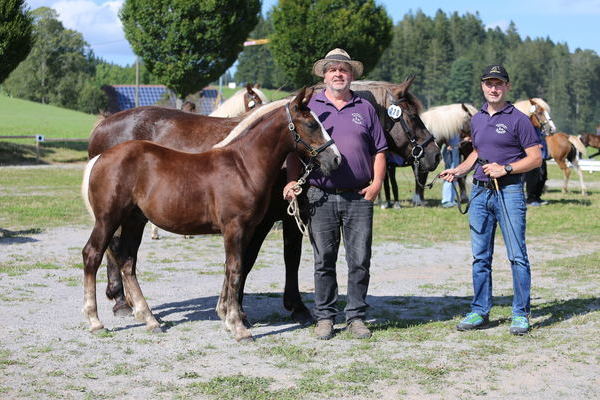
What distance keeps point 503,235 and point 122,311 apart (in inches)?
141

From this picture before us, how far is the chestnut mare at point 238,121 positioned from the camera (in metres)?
6.94

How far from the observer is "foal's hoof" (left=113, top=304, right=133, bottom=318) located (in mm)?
Answer: 7160

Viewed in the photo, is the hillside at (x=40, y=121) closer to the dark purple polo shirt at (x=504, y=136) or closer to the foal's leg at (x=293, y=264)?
the foal's leg at (x=293, y=264)

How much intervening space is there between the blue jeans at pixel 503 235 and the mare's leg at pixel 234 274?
2026 mm

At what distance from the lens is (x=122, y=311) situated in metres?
7.17

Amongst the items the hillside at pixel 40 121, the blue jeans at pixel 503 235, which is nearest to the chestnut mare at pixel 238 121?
the blue jeans at pixel 503 235

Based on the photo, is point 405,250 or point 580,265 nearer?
point 580,265

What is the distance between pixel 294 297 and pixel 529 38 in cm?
18096

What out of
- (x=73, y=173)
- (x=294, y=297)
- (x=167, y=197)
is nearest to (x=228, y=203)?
(x=167, y=197)

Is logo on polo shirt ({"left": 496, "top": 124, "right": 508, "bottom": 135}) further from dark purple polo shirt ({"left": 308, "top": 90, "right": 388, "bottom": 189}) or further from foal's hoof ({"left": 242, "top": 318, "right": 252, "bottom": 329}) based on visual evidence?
foal's hoof ({"left": 242, "top": 318, "right": 252, "bottom": 329})

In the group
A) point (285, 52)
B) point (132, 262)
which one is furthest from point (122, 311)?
point (285, 52)

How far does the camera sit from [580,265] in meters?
10.2

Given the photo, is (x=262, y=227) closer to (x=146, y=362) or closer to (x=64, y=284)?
(x=146, y=362)

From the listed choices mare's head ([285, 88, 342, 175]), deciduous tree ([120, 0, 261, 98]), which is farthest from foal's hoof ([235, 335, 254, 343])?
deciduous tree ([120, 0, 261, 98])
